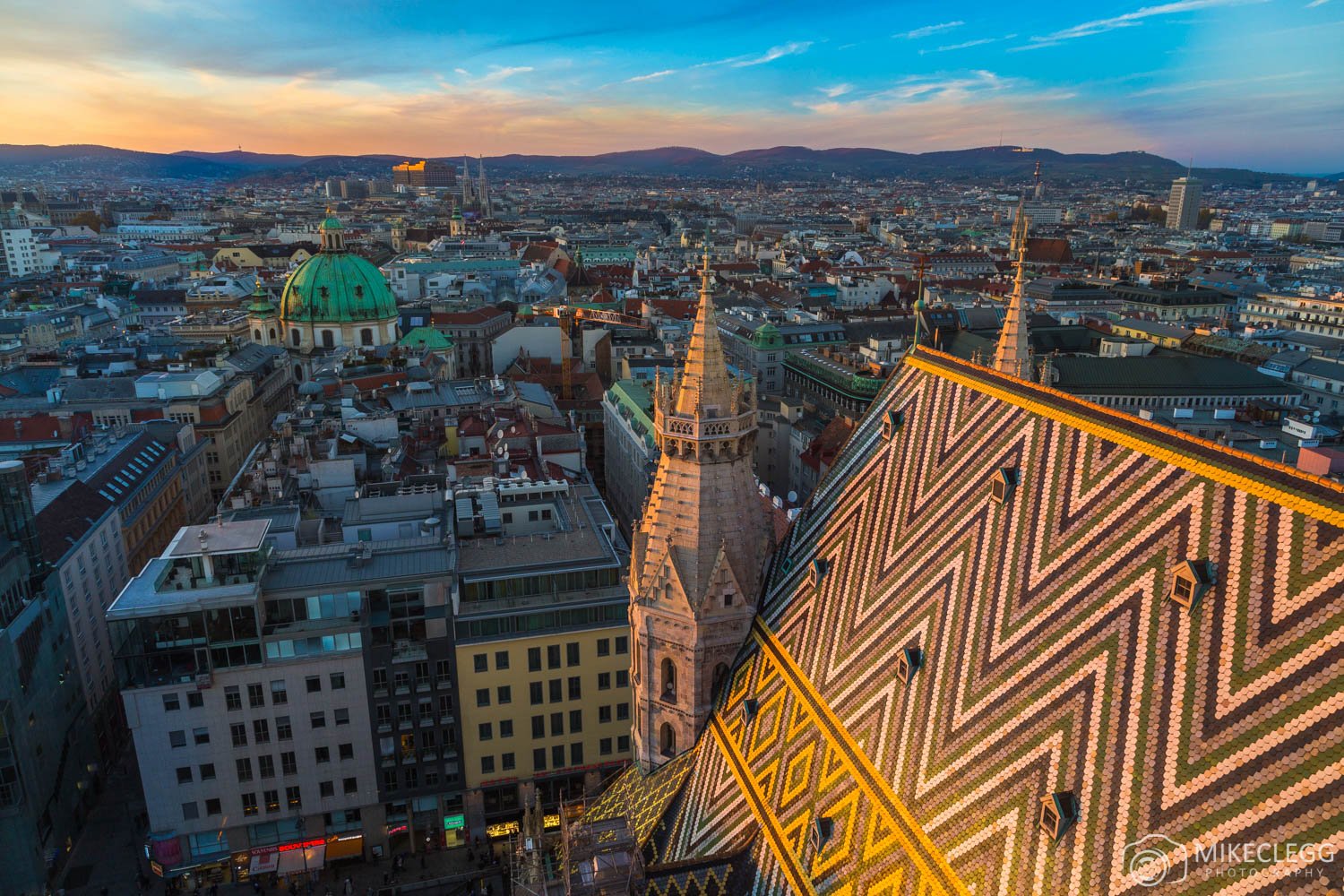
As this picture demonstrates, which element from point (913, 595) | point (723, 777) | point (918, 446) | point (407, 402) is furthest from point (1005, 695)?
point (407, 402)

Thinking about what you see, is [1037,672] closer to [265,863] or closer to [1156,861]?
[1156,861]

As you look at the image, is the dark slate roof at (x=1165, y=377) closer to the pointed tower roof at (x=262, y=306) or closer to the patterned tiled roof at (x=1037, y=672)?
the patterned tiled roof at (x=1037, y=672)

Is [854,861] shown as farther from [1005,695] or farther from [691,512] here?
[691,512]

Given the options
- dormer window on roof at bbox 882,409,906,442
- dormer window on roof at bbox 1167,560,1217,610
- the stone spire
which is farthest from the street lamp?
dormer window on roof at bbox 1167,560,1217,610

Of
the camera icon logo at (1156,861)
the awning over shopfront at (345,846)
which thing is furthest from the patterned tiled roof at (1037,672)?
the awning over shopfront at (345,846)

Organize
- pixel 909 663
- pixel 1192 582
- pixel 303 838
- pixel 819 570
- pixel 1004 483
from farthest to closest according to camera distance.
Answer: pixel 303 838
pixel 819 570
pixel 909 663
pixel 1004 483
pixel 1192 582

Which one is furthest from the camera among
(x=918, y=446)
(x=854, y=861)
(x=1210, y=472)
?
(x=918, y=446)

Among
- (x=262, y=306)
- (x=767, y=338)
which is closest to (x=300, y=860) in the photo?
(x=767, y=338)
